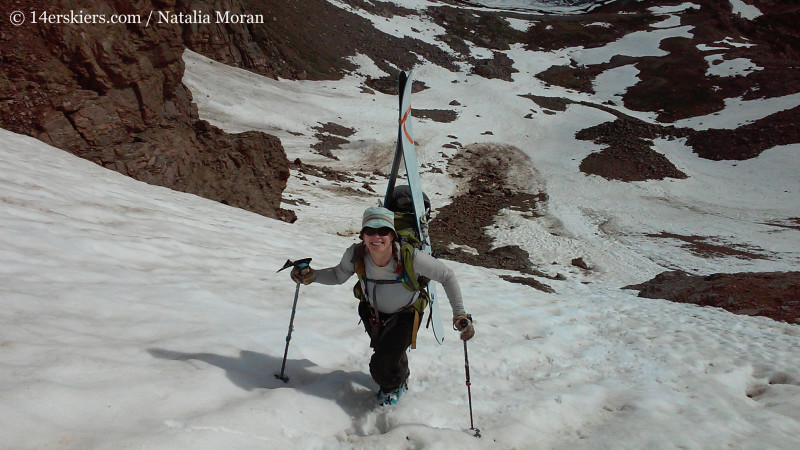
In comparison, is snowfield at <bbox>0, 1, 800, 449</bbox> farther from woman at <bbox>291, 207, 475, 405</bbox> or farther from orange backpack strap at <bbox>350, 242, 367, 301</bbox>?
orange backpack strap at <bbox>350, 242, 367, 301</bbox>

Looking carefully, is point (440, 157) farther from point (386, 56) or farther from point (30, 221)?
point (30, 221)

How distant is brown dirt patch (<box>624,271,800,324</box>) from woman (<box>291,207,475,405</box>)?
9.82 metres

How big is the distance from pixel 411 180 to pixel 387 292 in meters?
1.75

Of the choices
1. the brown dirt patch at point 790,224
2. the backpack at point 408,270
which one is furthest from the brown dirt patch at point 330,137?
the backpack at point 408,270

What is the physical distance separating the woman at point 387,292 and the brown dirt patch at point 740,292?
32.2ft

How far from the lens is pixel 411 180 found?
17.8 ft

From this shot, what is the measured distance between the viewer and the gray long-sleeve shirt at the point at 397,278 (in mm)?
3984

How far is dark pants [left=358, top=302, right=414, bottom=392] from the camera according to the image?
401cm

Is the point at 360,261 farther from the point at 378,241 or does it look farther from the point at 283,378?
the point at 283,378

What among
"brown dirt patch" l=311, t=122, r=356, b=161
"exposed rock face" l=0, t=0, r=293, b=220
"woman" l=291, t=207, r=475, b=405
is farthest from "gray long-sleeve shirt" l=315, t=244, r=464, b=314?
"brown dirt patch" l=311, t=122, r=356, b=161

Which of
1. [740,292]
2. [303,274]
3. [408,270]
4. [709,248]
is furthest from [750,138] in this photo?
[303,274]

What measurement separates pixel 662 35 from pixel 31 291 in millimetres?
74246

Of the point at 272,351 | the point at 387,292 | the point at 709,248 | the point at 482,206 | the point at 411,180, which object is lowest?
the point at 482,206

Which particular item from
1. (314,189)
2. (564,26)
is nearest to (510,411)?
(314,189)
